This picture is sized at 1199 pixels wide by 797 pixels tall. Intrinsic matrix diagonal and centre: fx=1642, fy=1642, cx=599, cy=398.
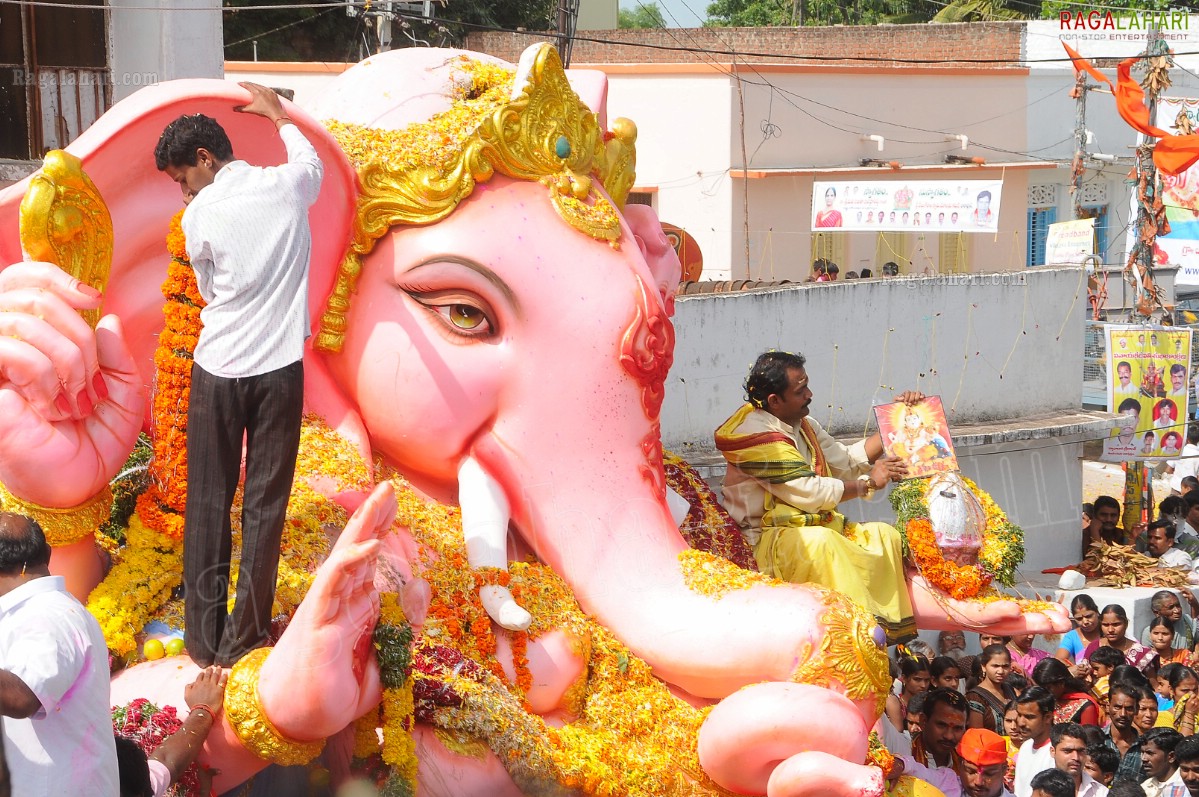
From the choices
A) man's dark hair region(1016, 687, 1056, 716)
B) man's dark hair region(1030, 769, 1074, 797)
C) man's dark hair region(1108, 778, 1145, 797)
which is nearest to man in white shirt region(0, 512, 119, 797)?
man's dark hair region(1030, 769, 1074, 797)

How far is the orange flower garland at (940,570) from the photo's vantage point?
23.7 feet

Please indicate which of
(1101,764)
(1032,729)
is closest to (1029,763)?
(1032,729)

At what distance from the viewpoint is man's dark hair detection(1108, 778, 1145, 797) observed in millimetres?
6812

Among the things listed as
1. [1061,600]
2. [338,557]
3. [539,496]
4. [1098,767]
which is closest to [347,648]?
[338,557]

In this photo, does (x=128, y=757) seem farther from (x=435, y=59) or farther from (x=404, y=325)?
(x=435, y=59)

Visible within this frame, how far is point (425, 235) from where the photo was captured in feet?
19.2

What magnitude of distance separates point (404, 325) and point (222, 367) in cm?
92

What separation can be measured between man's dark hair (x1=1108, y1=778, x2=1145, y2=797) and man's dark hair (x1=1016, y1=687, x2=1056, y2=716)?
0.91 m

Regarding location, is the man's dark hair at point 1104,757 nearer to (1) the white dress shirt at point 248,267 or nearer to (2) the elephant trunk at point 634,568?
(2) the elephant trunk at point 634,568

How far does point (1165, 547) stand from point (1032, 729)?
6.07 metres

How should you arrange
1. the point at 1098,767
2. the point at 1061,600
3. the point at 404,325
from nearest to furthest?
the point at 404,325 → the point at 1098,767 → the point at 1061,600

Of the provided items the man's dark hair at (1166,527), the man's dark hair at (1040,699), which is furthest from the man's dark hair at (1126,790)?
the man's dark hair at (1166,527)

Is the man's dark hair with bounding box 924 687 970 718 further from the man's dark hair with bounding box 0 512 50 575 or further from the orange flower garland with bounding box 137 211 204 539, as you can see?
the man's dark hair with bounding box 0 512 50 575

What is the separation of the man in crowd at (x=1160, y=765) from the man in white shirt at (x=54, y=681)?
16.7ft
